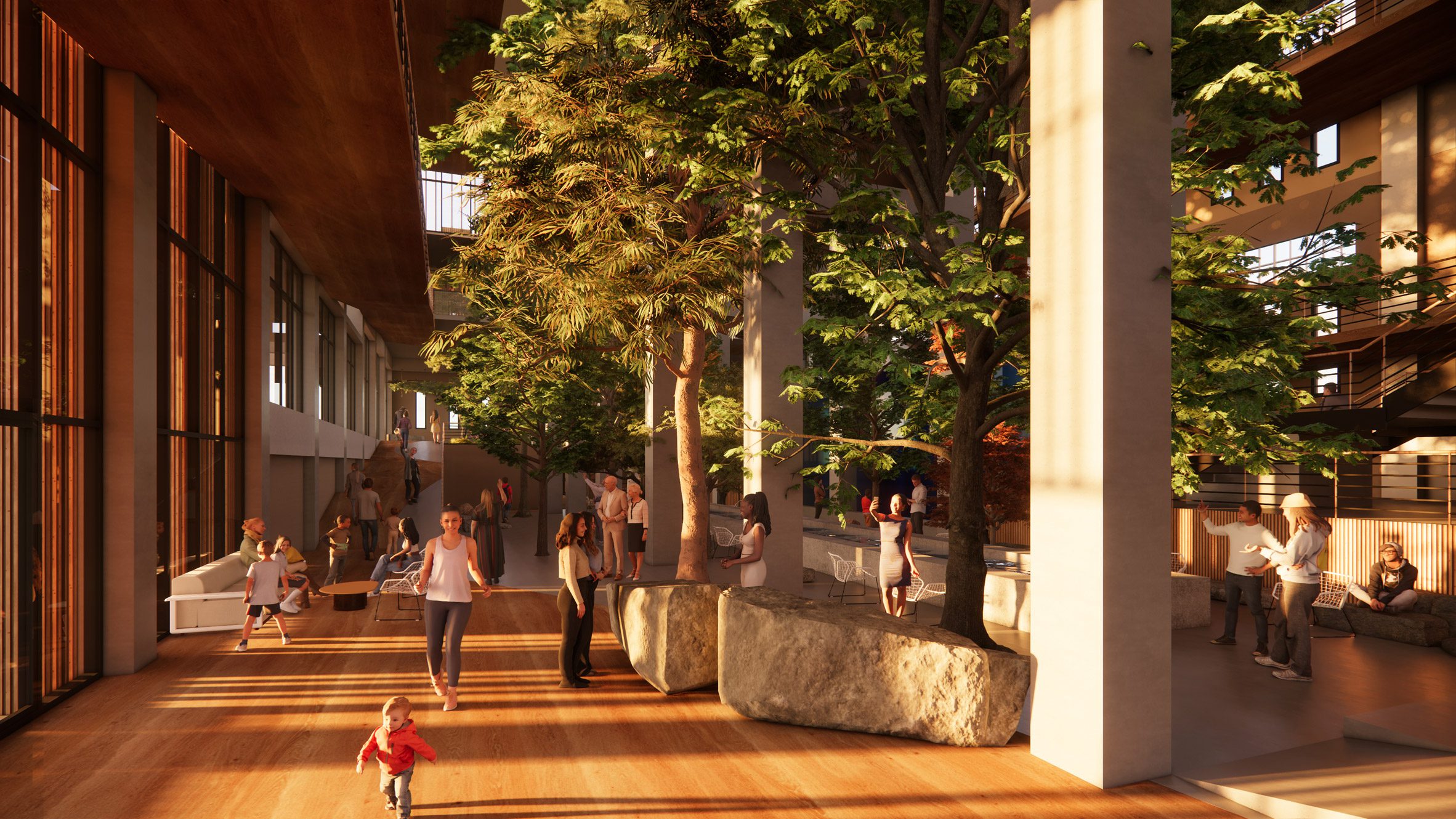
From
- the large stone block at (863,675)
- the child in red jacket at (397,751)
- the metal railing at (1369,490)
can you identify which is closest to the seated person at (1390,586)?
the metal railing at (1369,490)

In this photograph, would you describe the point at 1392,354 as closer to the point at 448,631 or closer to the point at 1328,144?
the point at 1328,144

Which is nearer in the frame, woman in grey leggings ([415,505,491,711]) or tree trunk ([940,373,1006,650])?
woman in grey leggings ([415,505,491,711])

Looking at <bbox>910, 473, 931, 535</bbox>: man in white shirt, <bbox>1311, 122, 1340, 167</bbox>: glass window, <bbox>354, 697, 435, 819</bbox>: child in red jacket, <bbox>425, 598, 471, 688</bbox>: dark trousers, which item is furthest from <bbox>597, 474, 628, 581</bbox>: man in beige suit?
<bbox>1311, 122, 1340, 167</bbox>: glass window

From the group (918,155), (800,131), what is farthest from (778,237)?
(918,155)

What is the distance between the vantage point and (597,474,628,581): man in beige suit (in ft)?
49.6

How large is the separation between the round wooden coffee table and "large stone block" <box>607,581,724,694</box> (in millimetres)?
5564

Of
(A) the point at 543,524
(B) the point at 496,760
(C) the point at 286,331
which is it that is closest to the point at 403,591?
(B) the point at 496,760

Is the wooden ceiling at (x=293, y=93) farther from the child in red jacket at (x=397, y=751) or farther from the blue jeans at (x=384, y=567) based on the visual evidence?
the child in red jacket at (x=397, y=751)

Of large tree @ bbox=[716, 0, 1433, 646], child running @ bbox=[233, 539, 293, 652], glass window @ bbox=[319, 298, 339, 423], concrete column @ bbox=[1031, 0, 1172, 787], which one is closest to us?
concrete column @ bbox=[1031, 0, 1172, 787]

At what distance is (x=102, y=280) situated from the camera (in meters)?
8.67

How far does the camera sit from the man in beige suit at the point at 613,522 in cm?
1512

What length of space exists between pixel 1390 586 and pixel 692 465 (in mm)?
9449

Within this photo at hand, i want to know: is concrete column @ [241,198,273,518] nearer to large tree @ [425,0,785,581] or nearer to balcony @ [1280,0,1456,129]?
large tree @ [425,0,785,581]

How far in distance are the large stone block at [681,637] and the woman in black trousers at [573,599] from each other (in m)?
0.64
